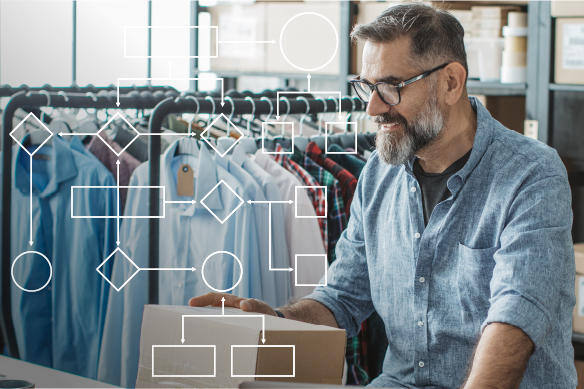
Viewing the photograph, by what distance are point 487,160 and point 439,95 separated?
15 centimetres

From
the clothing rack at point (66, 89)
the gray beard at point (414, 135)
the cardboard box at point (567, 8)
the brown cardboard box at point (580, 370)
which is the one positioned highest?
the cardboard box at point (567, 8)

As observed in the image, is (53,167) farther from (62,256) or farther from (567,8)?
(567,8)

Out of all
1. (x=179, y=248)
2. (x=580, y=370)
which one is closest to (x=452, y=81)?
(x=179, y=248)

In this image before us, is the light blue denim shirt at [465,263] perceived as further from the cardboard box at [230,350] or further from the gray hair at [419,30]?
the cardboard box at [230,350]

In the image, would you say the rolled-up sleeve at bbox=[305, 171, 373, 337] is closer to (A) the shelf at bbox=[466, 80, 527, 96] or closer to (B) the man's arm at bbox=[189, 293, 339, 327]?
(B) the man's arm at bbox=[189, 293, 339, 327]

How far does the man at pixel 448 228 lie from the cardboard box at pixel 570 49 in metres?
1.21

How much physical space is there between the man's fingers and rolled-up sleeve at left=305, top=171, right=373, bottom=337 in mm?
263

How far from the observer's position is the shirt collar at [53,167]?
1991 mm

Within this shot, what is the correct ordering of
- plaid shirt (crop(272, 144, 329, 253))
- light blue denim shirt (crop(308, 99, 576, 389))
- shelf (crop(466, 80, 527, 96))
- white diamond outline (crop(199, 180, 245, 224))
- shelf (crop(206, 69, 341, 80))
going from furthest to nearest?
shelf (crop(206, 69, 341, 80)), shelf (crop(466, 80, 527, 96)), plaid shirt (crop(272, 144, 329, 253)), white diamond outline (crop(199, 180, 245, 224)), light blue denim shirt (crop(308, 99, 576, 389))

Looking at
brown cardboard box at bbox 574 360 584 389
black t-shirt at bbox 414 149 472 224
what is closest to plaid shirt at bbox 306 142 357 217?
black t-shirt at bbox 414 149 472 224

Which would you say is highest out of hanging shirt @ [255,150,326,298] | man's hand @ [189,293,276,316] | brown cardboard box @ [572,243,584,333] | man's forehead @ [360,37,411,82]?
man's forehead @ [360,37,411,82]

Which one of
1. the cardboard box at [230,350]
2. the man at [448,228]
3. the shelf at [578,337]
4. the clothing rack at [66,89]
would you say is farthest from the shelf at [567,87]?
the cardboard box at [230,350]

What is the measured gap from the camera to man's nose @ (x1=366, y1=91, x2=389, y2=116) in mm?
1429

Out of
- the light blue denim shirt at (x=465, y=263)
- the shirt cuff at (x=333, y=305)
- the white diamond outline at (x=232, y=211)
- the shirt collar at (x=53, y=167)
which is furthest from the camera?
the shirt collar at (x=53, y=167)
